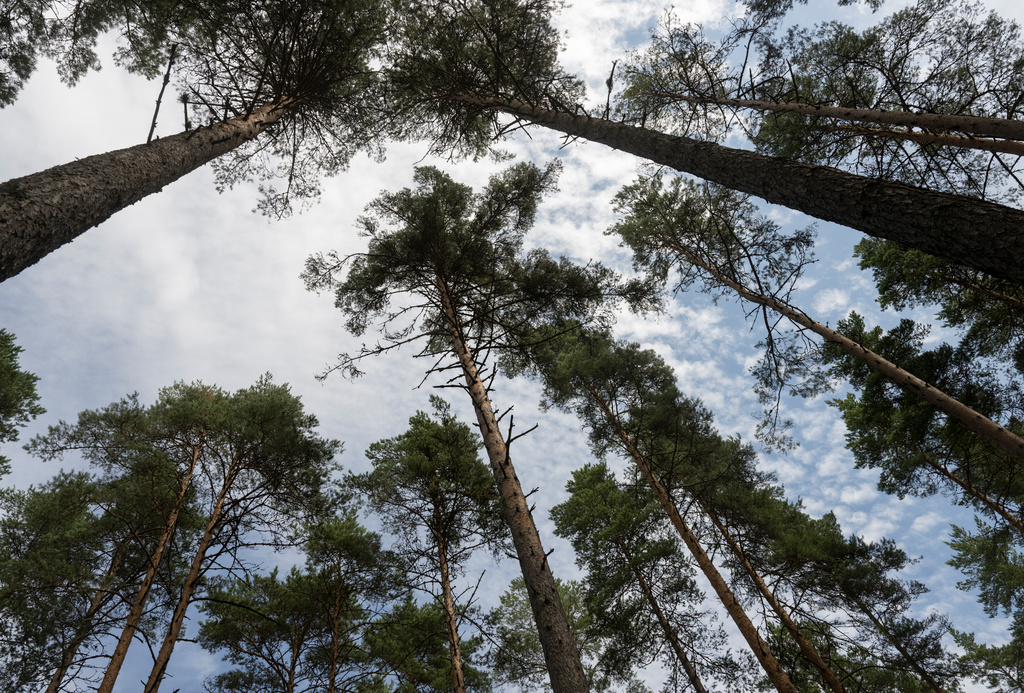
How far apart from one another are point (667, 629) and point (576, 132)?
1037cm

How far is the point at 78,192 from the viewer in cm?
304

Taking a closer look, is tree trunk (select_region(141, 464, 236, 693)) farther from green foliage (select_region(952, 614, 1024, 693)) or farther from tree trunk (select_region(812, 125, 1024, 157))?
green foliage (select_region(952, 614, 1024, 693))

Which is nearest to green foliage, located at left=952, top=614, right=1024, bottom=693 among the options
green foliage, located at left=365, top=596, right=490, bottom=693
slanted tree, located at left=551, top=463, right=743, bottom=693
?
slanted tree, located at left=551, top=463, right=743, bottom=693

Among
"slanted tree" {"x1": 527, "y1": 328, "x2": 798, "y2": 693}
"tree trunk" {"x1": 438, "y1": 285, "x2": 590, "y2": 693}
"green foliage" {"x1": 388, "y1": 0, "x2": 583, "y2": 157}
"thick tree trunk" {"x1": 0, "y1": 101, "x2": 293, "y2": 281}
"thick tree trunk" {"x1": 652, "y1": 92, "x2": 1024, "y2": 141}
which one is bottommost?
"tree trunk" {"x1": 438, "y1": 285, "x2": 590, "y2": 693}

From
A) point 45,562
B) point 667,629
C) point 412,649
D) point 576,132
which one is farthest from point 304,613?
point 576,132

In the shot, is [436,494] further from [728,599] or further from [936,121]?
[936,121]

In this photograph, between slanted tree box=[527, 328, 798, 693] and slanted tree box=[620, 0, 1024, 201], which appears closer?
slanted tree box=[620, 0, 1024, 201]

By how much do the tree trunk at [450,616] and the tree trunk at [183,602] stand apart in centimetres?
354

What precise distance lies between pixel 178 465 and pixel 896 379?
13.4 meters

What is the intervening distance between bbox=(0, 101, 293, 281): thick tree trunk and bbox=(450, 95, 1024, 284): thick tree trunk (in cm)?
500

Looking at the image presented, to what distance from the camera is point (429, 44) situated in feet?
24.4

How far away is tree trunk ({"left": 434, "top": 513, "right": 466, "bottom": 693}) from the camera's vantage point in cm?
686

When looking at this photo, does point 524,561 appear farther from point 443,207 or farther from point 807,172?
point 443,207

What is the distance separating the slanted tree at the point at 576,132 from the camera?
2.35 meters
